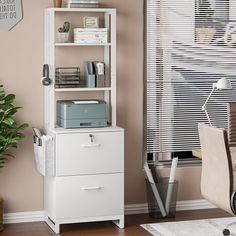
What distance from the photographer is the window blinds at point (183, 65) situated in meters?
5.71

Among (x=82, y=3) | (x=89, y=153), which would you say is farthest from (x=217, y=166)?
(x=82, y=3)

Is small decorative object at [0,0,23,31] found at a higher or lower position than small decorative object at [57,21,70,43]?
higher

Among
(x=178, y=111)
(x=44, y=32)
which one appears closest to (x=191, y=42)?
(x=178, y=111)

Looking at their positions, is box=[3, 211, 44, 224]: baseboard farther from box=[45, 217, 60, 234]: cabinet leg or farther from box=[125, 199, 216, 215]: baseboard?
box=[125, 199, 216, 215]: baseboard

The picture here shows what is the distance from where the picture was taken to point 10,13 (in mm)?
5254

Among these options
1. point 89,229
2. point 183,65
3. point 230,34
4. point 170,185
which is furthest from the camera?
point 230,34

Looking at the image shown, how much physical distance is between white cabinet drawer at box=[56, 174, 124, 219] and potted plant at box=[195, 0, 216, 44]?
1.51m

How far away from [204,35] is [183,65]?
13.1 inches

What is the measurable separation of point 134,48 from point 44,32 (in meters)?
0.79

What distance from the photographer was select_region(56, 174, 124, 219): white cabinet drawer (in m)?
5.04

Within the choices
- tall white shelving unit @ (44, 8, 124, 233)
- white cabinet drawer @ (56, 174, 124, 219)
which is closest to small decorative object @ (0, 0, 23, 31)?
tall white shelving unit @ (44, 8, 124, 233)

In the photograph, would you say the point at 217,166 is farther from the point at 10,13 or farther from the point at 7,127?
the point at 10,13

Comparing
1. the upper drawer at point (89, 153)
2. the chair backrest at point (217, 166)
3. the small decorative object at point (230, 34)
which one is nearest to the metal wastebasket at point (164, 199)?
the upper drawer at point (89, 153)

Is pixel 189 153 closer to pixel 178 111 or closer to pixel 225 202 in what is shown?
pixel 178 111
